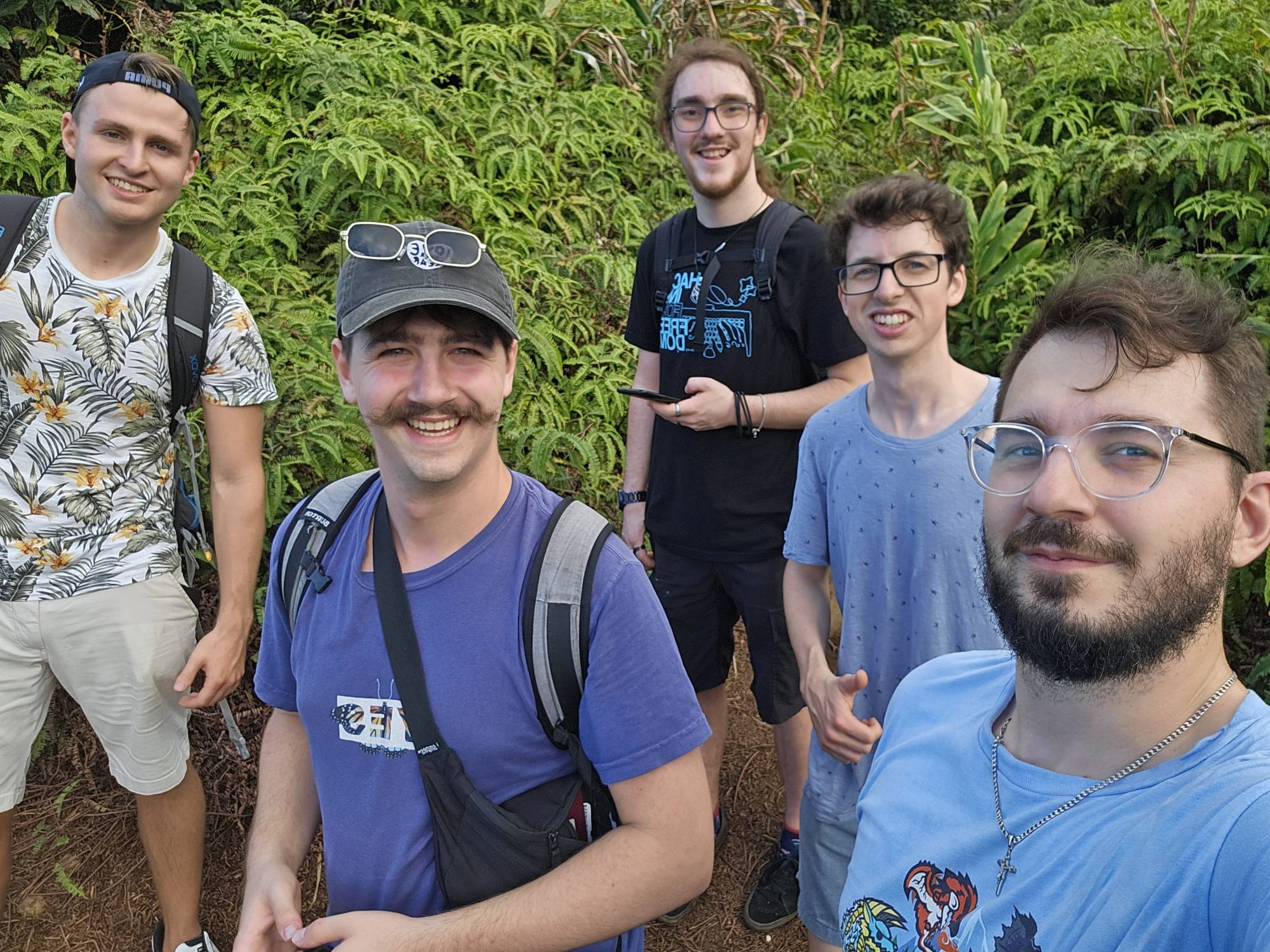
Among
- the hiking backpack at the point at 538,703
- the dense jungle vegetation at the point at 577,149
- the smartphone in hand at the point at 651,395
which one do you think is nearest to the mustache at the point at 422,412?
the hiking backpack at the point at 538,703

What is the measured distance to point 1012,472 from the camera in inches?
58.1

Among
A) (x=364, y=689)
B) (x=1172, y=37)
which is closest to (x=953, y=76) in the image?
(x=1172, y=37)

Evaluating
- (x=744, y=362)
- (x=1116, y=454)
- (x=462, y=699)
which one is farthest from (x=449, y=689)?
(x=744, y=362)

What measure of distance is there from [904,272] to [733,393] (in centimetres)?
88

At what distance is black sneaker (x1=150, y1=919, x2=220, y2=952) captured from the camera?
3566 mm

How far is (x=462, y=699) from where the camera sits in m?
1.84

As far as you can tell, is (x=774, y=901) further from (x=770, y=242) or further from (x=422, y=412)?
(x=422, y=412)

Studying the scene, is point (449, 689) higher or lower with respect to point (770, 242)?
lower

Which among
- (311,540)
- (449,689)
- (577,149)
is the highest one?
(577,149)

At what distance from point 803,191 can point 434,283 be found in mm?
6278

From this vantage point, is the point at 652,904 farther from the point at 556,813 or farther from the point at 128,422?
the point at 128,422

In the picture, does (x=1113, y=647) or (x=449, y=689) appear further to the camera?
(x=449, y=689)

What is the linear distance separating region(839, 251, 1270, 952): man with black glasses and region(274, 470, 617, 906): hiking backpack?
61 cm

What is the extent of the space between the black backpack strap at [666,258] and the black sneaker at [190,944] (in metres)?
3.04
